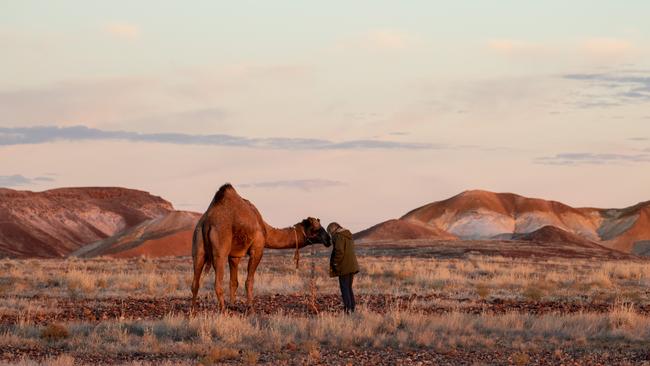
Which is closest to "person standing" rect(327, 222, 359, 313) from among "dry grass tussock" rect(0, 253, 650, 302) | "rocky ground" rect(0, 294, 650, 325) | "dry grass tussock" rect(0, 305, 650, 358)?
"rocky ground" rect(0, 294, 650, 325)

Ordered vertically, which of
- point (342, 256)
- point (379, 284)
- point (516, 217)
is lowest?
point (379, 284)

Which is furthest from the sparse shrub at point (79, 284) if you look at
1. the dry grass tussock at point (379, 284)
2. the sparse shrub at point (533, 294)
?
the sparse shrub at point (533, 294)

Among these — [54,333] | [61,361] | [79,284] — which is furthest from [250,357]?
[79,284]

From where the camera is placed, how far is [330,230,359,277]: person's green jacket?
2003 cm

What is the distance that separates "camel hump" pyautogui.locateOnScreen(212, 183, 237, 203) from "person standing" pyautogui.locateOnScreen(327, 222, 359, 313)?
2234mm

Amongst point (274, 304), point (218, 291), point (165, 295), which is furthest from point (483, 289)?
point (218, 291)

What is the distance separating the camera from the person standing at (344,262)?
2003 centimetres

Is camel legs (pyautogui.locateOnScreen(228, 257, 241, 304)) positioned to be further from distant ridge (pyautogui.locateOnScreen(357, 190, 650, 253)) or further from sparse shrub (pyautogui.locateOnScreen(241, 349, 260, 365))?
distant ridge (pyautogui.locateOnScreen(357, 190, 650, 253))

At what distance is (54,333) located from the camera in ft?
54.7

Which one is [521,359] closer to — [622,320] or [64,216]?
[622,320]

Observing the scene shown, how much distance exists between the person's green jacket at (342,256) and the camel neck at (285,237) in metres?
1.61

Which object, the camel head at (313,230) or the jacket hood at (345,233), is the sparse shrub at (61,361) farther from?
the camel head at (313,230)

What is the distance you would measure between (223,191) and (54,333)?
16.7ft

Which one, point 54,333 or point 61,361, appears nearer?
point 61,361
